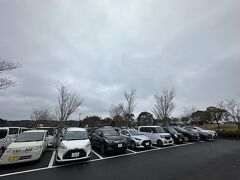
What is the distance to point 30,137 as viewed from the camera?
959 cm

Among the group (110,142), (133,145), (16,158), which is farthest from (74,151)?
(133,145)

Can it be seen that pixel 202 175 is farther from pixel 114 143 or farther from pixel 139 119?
pixel 139 119

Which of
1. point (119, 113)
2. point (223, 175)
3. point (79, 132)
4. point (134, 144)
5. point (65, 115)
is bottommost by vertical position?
point (223, 175)

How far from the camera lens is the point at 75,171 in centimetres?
698

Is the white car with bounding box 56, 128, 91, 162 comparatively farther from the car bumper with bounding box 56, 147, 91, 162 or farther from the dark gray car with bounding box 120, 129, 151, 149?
the dark gray car with bounding box 120, 129, 151, 149

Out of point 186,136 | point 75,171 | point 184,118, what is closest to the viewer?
point 75,171

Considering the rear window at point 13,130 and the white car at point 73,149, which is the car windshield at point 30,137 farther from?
the rear window at point 13,130

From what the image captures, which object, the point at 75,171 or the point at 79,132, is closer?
Result: the point at 75,171

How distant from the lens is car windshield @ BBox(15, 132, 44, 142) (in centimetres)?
921

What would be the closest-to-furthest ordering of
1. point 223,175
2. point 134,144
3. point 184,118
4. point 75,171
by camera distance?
point 223,175, point 75,171, point 134,144, point 184,118

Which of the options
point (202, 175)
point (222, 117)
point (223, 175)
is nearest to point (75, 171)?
point (202, 175)

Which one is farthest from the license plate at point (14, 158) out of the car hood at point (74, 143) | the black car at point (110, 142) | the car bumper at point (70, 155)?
the black car at point (110, 142)

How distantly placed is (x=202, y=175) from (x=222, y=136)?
21469 millimetres

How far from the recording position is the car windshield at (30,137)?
9.21 m
